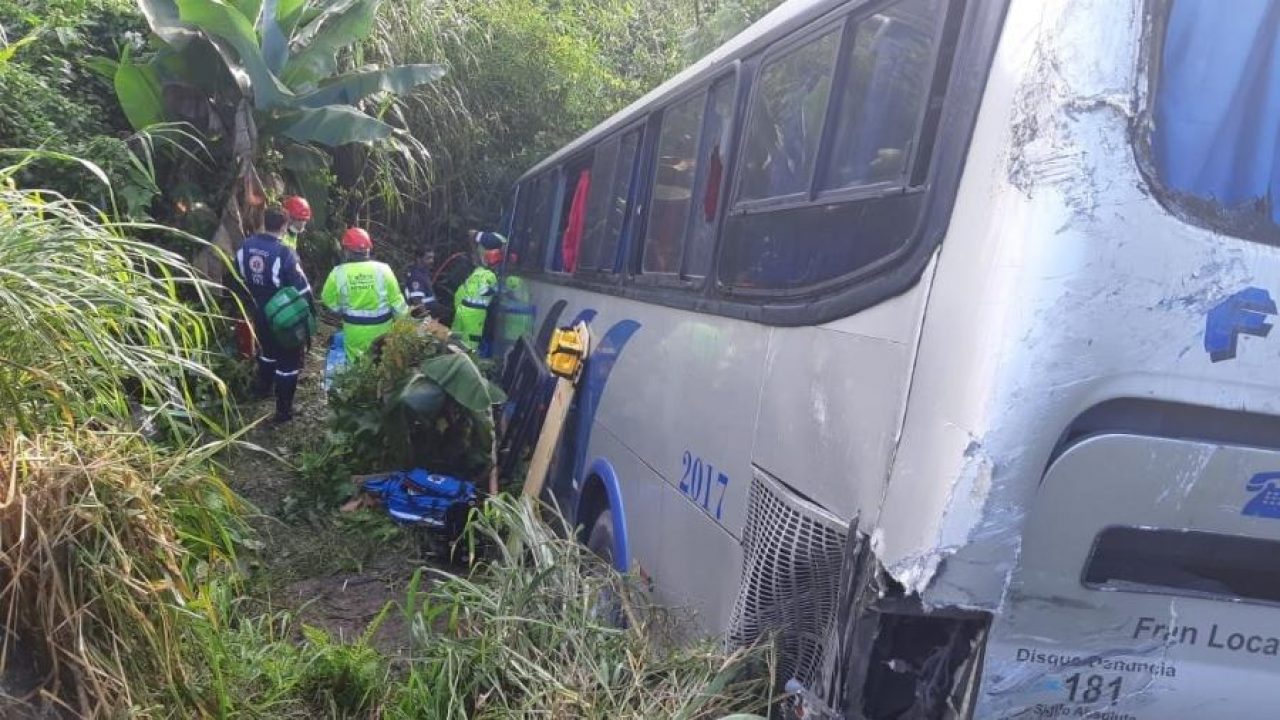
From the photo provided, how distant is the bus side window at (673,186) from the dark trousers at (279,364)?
446cm

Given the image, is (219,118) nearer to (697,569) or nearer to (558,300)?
(558,300)

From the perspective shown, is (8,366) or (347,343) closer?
(8,366)

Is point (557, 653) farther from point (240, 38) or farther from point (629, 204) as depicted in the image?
point (240, 38)

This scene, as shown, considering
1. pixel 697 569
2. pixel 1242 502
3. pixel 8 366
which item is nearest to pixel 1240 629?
pixel 1242 502

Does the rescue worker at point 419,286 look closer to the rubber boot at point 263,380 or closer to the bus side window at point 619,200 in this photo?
the rubber boot at point 263,380

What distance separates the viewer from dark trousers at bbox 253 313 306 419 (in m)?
8.25

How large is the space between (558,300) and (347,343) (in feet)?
7.69

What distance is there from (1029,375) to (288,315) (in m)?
6.96

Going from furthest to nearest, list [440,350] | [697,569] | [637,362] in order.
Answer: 1. [440,350]
2. [637,362]
3. [697,569]

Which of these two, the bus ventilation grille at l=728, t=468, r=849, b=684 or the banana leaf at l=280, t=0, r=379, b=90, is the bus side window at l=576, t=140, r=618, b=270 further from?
the banana leaf at l=280, t=0, r=379, b=90

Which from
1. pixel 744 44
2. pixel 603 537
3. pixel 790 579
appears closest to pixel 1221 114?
pixel 790 579

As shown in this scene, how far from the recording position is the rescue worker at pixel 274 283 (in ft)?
26.5

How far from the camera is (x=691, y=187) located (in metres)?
4.22

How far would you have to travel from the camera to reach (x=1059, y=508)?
2.24m
